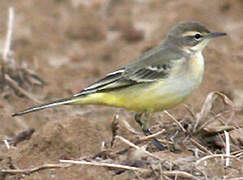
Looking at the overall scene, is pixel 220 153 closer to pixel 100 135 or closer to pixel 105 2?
pixel 100 135

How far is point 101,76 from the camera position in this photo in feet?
38.7

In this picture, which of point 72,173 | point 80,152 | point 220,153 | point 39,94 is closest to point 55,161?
point 80,152

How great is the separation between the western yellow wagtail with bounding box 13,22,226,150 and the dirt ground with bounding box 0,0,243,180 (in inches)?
10.8

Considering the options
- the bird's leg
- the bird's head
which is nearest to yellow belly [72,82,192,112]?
the bird's leg

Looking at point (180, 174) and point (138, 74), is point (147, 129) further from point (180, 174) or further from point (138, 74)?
point (180, 174)

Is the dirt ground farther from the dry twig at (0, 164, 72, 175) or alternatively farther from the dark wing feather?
the dark wing feather

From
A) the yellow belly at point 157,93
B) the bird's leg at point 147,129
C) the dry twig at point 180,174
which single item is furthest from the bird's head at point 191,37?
the dry twig at point 180,174

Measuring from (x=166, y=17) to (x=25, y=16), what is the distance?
11.6ft

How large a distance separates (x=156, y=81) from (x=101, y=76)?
487cm

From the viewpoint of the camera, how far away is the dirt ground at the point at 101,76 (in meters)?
5.91

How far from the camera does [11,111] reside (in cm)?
930

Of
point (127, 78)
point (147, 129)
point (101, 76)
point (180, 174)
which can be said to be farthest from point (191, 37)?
point (101, 76)

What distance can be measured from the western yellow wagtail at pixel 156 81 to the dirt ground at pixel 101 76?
274 millimetres

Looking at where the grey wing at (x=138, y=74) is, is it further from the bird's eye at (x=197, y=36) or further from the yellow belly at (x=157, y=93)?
the bird's eye at (x=197, y=36)
